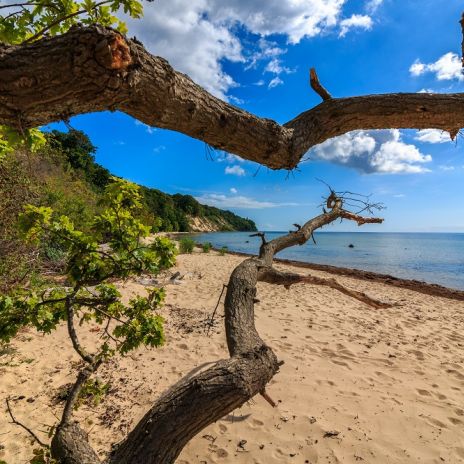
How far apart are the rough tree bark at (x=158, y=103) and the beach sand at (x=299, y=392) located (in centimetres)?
336

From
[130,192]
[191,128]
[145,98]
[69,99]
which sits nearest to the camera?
[69,99]

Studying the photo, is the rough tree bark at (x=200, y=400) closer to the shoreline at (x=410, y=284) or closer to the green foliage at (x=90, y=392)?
the green foliage at (x=90, y=392)

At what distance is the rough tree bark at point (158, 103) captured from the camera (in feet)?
4.10

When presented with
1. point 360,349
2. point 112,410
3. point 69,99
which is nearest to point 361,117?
point 69,99

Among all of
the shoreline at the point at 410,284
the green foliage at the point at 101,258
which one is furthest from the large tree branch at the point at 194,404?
the shoreline at the point at 410,284

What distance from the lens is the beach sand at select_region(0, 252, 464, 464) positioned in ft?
11.9

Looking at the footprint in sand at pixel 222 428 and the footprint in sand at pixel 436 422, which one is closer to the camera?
the footprint in sand at pixel 222 428

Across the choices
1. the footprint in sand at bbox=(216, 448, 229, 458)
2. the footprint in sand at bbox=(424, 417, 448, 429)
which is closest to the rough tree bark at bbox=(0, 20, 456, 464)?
the footprint in sand at bbox=(216, 448, 229, 458)

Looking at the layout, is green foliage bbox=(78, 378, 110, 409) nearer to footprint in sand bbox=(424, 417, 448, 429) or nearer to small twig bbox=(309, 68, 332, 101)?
small twig bbox=(309, 68, 332, 101)

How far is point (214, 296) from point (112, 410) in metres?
6.09

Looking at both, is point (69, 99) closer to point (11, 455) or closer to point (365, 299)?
point (365, 299)

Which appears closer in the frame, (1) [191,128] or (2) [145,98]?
(2) [145,98]

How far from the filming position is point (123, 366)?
5.27m

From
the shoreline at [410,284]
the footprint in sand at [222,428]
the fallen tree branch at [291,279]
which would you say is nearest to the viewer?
the fallen tree branch at [291,279]
